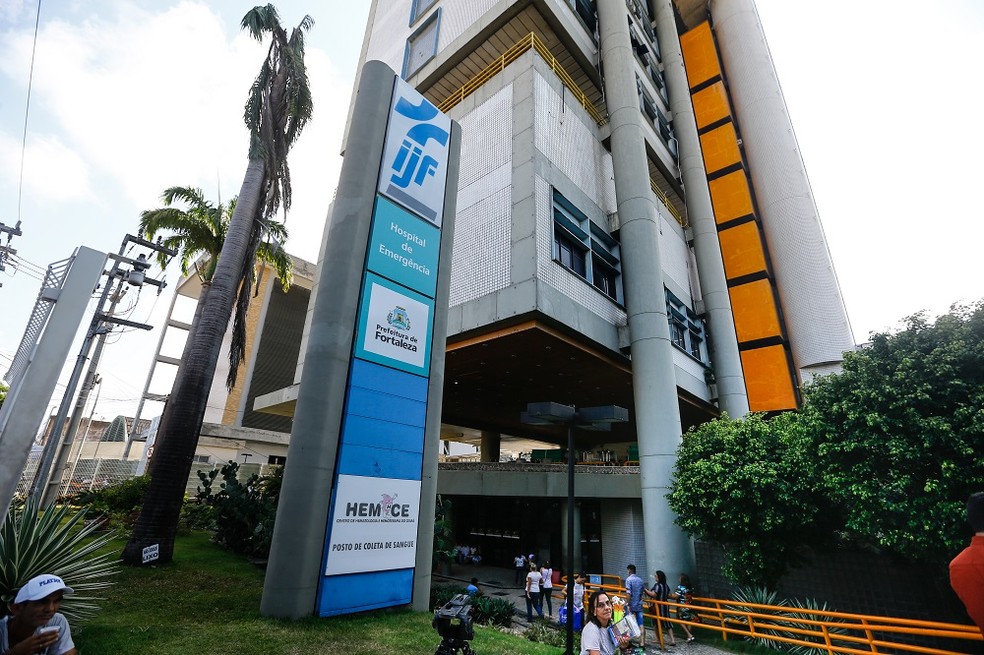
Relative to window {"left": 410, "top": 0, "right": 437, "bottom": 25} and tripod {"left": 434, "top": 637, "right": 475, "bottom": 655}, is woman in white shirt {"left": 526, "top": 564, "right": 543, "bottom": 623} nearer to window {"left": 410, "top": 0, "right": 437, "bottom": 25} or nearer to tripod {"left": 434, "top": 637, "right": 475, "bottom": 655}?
tripod {"left": 434, "top": 637, "right": 475, "bottom": 655}

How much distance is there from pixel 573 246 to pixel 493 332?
17.5 feet

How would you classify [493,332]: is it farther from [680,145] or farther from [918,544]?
[680,145]

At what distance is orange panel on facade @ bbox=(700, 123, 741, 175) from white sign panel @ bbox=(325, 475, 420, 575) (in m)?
31.2

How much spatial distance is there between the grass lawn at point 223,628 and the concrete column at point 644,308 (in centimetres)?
854

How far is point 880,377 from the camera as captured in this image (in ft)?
35.5

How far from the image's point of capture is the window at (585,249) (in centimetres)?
1836

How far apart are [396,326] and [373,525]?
4408 millimetres

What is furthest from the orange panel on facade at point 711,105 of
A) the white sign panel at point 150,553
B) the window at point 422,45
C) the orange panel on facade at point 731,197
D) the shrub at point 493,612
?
the white sign panel at point 150,553

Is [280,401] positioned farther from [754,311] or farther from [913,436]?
[754,311]

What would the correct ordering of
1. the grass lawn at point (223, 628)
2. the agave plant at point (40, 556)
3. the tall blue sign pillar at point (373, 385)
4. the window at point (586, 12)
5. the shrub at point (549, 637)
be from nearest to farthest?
the agave plant at point (40, 556) → the grass lawn at point (223, 628) → the tall blue sign pillar at point (373, 385) → the shrub at point (549, 637) → the window at point (586, 12)

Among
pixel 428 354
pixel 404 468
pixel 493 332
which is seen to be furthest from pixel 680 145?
pixel 404 468

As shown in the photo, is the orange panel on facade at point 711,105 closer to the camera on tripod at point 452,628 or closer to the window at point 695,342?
the window at point 695,342

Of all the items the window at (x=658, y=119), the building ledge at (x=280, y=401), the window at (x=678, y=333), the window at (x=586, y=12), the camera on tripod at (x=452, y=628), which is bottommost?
the camera on tripod at (x=452, y=628)

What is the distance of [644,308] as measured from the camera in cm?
1892
